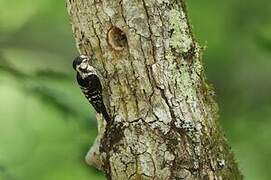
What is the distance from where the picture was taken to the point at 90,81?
10.3ft

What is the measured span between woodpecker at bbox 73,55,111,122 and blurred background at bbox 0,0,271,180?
5.62ft

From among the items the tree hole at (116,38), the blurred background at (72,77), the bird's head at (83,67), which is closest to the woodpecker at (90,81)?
the bird's head at (83,67)

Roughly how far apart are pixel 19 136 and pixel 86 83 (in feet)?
7.56

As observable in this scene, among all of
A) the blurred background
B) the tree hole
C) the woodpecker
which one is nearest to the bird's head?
the woodpecker

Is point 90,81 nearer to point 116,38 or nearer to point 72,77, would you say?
point 116,38

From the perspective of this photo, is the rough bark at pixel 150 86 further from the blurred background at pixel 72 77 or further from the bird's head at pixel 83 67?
the blurred background at pixel 72 77

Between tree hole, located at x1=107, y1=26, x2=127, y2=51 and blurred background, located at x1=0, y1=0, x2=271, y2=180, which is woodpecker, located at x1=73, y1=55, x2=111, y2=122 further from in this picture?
blurred background, located at x1=0, y1=0, x2=271, y2=180

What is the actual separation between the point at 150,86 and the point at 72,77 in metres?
1.86

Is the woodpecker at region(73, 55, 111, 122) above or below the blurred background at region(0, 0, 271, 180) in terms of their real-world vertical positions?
below

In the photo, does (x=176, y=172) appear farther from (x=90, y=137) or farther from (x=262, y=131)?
(x=262, y=131)

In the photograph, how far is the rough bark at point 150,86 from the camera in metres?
3.09

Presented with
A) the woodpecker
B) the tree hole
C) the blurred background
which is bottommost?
the woodpecker

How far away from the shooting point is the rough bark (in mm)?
3092

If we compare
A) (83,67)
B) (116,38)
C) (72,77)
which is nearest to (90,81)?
(83,67)
